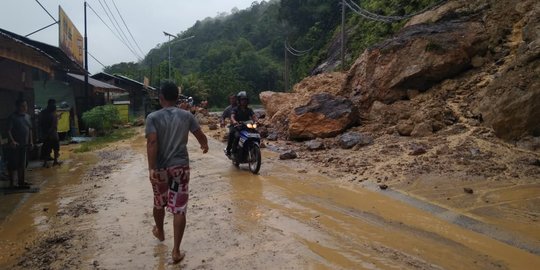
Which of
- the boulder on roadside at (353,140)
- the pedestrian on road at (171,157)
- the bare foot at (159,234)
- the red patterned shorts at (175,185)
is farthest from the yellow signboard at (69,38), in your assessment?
the red patterned shorts at (175,185)

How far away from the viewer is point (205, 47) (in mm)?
83375

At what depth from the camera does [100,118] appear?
66.0ft

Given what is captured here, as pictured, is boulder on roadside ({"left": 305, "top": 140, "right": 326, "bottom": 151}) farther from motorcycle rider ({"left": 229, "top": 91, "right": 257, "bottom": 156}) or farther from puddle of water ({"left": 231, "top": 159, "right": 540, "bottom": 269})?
puddle of water ({"left": 231, "top": 159, "right": 540, "bottom": 269})

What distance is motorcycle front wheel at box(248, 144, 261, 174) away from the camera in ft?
30.5

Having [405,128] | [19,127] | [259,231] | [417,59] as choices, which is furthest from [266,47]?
[259,231]

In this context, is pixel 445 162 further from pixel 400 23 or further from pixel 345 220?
pixel 400 23

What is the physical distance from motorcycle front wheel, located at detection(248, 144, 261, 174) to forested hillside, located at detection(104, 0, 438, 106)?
12569 millimetres

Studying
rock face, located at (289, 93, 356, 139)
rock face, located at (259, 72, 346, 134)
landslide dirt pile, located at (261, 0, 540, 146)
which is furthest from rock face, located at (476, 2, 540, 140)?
rock face, located at (259, 72, 346, 134)

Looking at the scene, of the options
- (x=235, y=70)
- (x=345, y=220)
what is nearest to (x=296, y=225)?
(x=345, y=220)

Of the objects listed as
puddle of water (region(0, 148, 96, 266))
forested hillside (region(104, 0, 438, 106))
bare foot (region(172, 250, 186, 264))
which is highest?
forested hillside (region(104, 0, 438, 106))

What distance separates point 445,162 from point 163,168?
545cm

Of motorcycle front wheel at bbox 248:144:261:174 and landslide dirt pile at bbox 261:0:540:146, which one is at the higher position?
landslide dirt pile at bbox 261:0:540:146

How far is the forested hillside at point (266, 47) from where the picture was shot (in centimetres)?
2750

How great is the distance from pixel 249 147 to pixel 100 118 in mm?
12733
